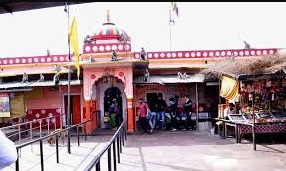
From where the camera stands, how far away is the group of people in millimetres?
17266

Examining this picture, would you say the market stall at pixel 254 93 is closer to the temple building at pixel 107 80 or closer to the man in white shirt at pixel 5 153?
the temple building at pixel 107 80

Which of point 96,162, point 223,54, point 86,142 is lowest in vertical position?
point 86,142

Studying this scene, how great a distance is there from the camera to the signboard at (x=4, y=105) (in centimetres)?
1678

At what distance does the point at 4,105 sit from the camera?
55.4ft

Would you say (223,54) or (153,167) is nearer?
(153,167)

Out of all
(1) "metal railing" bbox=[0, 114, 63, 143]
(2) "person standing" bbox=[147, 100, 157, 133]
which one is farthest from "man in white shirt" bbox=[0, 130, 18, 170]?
(2) "person standing" bbox=[147, 100, 157, 133]

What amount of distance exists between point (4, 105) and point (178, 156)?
10.1 metres

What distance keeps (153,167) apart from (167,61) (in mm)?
12063

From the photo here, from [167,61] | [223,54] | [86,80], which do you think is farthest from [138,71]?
[223,54]

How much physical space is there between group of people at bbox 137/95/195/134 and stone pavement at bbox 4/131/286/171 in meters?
3.61

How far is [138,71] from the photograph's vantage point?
19891mm

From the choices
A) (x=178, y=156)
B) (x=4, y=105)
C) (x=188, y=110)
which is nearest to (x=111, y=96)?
(x=188, y=110)

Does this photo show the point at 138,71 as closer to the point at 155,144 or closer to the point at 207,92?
the point at 207,92

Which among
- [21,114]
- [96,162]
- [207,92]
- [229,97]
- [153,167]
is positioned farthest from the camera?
[207,92]
